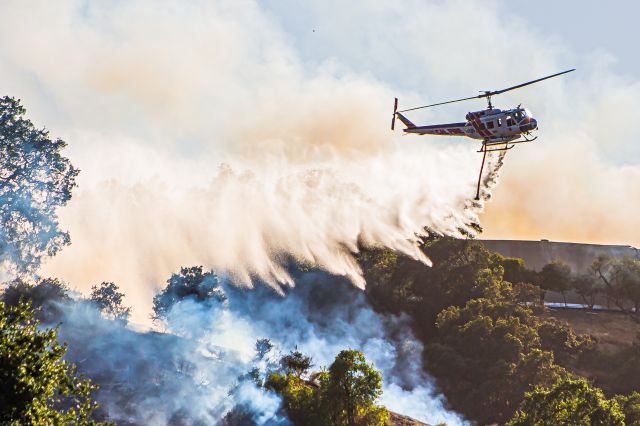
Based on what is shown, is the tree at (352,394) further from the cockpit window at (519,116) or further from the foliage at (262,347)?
the cockpit window at (519,116)

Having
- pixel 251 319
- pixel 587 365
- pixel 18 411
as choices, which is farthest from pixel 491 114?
pixel 18 411

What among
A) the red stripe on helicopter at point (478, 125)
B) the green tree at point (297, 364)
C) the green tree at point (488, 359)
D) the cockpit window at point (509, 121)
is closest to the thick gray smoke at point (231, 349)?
the green tree at point (488, 359)

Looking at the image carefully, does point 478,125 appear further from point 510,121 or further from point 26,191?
point 26,191

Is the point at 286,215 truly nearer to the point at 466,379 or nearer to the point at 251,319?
the point at 251,319

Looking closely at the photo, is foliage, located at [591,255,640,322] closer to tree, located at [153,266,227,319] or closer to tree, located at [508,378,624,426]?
tree, located at [508,378,624,426]

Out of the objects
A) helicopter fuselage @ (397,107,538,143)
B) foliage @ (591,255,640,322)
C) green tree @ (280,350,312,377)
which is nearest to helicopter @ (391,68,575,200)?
helicopter fuselage @ (397,107,538,143)

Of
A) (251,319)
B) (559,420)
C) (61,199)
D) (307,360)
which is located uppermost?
(61,199)

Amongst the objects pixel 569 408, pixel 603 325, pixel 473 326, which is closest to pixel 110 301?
pixel 473 326
